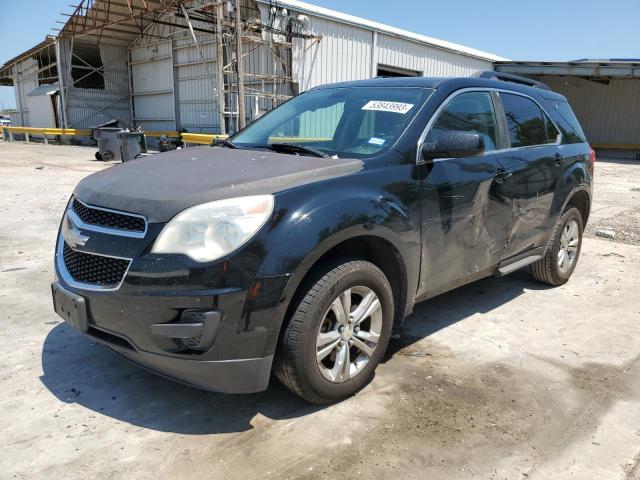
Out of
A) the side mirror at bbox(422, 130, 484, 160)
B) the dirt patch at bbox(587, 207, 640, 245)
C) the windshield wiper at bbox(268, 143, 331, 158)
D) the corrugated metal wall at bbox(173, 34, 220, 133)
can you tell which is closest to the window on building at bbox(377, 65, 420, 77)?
the corrugated metal wall at bbox(173, 34, 220, 133)

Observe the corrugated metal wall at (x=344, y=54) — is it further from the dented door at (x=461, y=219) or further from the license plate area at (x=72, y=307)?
the license plate area at (x=72, y=307)

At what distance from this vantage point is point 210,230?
2326 mm

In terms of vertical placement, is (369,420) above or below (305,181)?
below

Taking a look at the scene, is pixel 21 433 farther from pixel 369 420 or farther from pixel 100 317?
pixel 369 420

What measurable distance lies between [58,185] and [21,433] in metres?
9.19

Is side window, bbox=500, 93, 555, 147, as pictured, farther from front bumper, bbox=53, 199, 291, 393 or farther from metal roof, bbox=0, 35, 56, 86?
metal roof, bbox=0, 35, 56, 86

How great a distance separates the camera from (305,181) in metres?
2.61

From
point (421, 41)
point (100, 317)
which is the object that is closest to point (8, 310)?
point (100, 317)

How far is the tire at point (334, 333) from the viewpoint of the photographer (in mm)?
2496

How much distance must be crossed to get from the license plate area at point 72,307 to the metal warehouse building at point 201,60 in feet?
48.6

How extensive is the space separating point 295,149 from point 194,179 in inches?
32.5

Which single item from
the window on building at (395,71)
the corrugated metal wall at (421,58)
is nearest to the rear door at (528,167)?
the corrugated metal wall at (421,58)

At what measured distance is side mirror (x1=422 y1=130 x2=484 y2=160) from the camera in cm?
311

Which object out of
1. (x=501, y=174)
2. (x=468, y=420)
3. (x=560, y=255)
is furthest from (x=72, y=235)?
(x=560, y=255)
